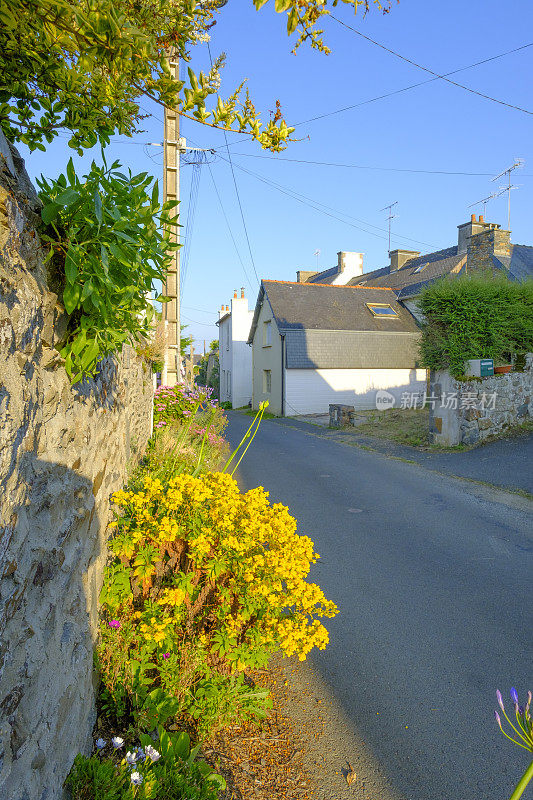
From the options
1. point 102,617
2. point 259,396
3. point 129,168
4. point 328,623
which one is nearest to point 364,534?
point 328,623

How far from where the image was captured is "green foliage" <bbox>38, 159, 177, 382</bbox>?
73.8 inches

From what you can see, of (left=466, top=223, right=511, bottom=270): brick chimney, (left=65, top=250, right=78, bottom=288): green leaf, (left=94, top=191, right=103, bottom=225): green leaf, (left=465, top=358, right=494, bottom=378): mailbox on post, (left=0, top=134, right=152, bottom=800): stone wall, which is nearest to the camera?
(left=0, top=134, right=152, bottom=800): stone wall

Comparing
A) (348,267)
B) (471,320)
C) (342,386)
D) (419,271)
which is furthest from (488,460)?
(348,267)

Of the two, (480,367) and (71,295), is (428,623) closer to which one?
(71,295)

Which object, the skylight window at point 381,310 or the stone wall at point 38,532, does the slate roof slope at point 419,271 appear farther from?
the stone wall at point 38,532

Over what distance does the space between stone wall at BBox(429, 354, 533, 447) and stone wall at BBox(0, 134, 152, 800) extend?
398 inches

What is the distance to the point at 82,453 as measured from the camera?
251 centimetres

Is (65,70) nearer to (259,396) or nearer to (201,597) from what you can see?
(201,597)

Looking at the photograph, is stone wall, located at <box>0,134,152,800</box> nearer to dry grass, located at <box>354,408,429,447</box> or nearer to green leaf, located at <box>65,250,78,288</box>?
green leaf, located at <box>65,250,78,288</box>

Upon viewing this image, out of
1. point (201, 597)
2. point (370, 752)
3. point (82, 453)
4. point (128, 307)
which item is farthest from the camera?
point (201, 597)

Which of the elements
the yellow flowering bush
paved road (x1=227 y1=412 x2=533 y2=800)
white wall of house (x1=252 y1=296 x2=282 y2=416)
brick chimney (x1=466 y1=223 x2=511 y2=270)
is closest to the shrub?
paved road (x1=227 y1=412 x2=533 y2=800)

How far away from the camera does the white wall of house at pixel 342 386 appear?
77.3ft

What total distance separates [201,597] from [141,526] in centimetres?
59

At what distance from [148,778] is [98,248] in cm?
215
